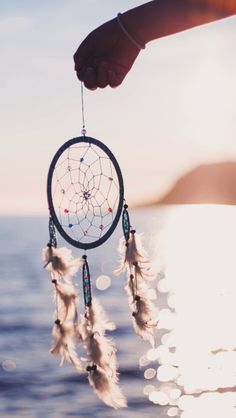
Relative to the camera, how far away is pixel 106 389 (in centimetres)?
357

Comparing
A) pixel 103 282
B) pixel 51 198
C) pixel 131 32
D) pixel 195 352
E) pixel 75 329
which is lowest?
pixel 195 352

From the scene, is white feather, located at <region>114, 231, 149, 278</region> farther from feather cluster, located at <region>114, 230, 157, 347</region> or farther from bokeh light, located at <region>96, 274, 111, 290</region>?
bokeh light, located at <region>96, 274, 111, 290</region>

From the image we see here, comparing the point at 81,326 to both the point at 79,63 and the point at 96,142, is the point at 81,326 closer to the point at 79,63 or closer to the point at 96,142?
the point at 96,142

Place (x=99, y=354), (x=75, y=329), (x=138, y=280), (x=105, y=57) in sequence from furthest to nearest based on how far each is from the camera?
(x=138, y=280)
(x=75, y=329)
(x=99, y=354)
(x=105, y=57)

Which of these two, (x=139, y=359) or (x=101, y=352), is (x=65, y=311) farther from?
(x=139, y=359)

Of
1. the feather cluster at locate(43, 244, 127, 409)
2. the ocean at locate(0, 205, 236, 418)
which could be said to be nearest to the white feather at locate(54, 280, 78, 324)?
the feather cluster at locate(43, 244, 127, 409)

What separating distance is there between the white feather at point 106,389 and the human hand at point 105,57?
1.35 meters

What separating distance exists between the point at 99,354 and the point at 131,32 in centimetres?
167

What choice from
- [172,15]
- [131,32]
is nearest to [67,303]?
Answer: [131,32]

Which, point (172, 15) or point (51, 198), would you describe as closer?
point (172, 15)

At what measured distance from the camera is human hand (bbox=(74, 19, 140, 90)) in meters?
2.84

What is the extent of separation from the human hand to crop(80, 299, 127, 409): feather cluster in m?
1.34

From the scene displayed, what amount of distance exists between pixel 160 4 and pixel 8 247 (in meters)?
182

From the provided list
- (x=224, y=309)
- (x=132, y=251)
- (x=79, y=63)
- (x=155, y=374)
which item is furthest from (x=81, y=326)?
(x=224, y=309)
